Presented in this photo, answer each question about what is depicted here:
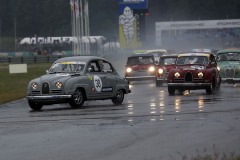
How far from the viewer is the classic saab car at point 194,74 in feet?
86.8

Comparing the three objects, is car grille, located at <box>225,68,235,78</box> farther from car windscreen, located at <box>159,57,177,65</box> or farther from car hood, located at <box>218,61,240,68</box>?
car windscreen, located at <box>159,57,177,65</box>

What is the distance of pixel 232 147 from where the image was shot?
37.4ft

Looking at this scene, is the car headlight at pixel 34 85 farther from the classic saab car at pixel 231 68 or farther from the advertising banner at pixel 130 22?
the advertising banner at pixel 130 22

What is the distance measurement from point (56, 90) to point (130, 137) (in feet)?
27.1

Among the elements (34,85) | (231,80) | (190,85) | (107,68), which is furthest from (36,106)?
(231,80)

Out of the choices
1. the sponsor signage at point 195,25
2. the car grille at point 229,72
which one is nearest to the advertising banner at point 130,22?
the sponsor signage at point 195,25

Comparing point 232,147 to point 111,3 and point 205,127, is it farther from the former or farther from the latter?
point 111,3

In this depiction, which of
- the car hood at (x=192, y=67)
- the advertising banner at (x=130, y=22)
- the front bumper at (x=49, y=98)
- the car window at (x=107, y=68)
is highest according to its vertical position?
the advertising banner at (x=130, y=22)

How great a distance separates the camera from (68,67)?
2242 centimetres

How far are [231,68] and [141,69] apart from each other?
7.64m

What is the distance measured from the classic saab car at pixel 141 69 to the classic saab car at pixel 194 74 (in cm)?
958

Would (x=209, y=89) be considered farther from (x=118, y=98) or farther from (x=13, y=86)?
(x=13, y=86)

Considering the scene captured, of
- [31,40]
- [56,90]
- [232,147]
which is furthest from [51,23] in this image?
[232,147]

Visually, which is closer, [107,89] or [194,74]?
[107,89]
